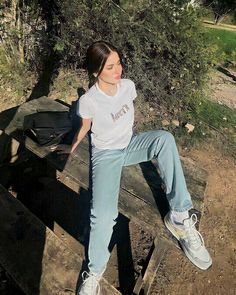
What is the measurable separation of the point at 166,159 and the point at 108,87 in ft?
3.10

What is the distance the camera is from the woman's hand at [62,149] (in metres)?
3.79

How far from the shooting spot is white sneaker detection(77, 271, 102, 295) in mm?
2840

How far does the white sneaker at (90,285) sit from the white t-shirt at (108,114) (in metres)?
1.26

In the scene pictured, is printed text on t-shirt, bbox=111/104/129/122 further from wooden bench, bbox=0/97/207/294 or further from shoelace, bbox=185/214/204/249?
shoelace, bbox=185/214/204/249

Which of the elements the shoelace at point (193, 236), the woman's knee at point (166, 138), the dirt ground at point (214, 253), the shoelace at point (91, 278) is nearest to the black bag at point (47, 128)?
the woman's knee at point (166, 138)

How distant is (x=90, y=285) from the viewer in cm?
286

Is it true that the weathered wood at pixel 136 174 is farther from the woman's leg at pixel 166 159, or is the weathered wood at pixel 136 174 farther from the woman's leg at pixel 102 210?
the woman's leg at pixel 102 210

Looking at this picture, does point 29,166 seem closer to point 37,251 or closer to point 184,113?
point 37,251

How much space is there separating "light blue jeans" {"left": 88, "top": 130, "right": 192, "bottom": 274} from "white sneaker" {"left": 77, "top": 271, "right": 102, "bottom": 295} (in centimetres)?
5

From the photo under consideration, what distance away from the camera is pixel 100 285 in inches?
118

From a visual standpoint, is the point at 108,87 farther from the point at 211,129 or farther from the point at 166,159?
the point at 211,129

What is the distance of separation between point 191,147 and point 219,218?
1.61 meters

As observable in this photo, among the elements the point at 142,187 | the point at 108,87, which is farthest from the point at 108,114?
the point at 142,187

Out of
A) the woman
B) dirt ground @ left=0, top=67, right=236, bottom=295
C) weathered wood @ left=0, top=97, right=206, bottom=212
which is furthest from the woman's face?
dirt ground @ left=0, top=67, right=236, bottom=295
